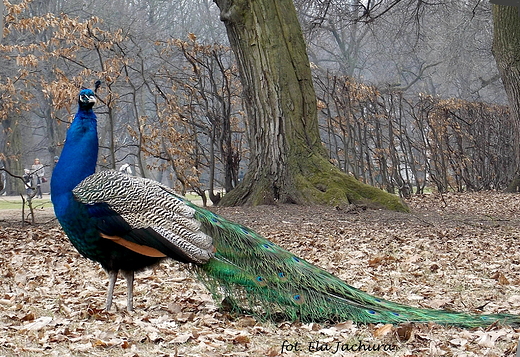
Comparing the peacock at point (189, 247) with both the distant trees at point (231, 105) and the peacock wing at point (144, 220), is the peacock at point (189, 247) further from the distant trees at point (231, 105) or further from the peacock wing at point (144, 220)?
the distant trees at point (231, 105)

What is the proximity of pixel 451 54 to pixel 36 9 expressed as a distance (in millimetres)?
16383

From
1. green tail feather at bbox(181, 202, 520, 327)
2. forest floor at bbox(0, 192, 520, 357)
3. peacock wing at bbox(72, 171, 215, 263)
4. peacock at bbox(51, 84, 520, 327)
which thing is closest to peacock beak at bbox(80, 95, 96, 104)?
peacock at bbox(51, 84, 520, 327)

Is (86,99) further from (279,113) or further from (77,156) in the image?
(279,113)

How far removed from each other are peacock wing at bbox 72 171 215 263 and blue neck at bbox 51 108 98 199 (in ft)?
0.28

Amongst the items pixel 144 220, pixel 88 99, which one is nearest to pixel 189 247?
pixel 144 220

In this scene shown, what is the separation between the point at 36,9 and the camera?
30250mm

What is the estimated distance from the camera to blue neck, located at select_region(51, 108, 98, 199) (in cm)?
475

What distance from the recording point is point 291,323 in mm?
4488

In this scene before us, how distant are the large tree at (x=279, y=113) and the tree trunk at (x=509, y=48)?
13.3 ft

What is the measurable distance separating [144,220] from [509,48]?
35.8 ft

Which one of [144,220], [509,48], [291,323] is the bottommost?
[291,323]

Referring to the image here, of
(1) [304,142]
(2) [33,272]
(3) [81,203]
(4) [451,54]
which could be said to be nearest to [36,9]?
(4) [451,54]

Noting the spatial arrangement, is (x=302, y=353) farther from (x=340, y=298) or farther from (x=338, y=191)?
(x=338, y=191)

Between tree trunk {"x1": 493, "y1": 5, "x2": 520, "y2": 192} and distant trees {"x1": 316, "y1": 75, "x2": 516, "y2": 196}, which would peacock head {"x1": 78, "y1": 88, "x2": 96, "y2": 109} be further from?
distant trees {"x1": 316, "y1": 75, "x2": 516, "y2": 196}
